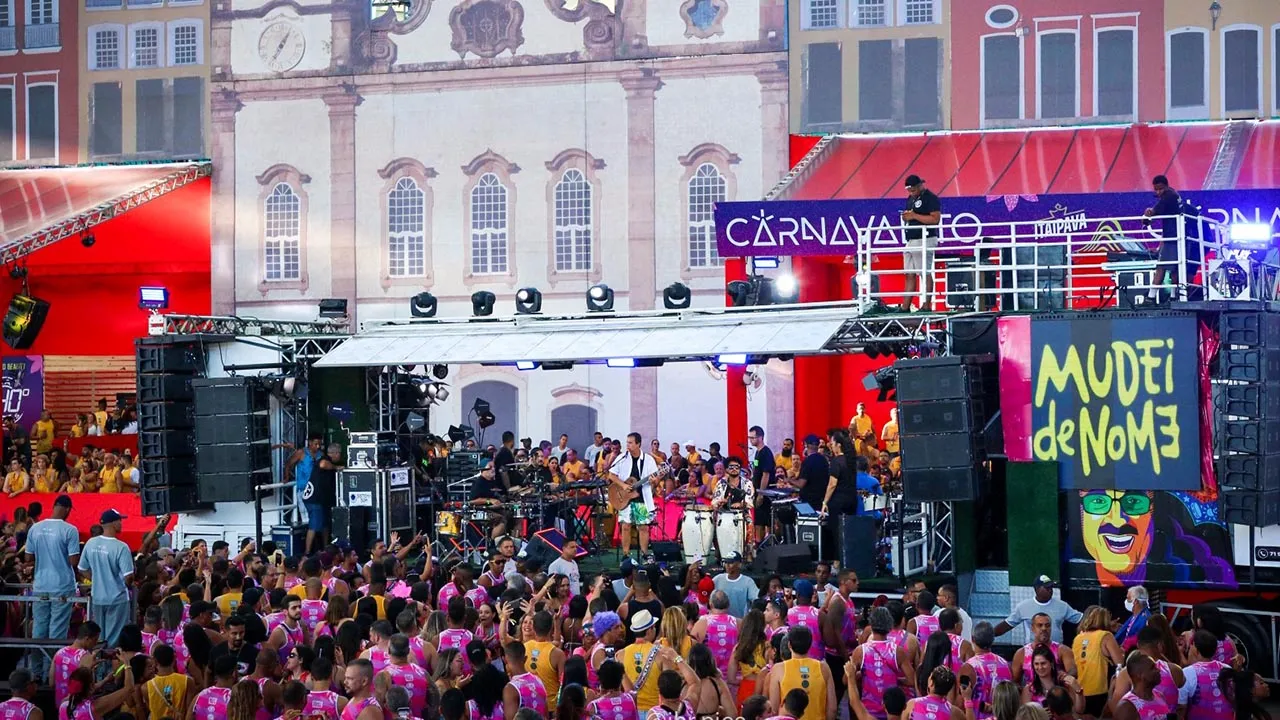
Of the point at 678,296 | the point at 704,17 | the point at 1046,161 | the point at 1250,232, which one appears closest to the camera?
the point at 678,296

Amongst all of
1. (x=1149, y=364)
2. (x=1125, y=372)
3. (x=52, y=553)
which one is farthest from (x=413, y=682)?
(x=1149, y=364)

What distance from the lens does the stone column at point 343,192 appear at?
32.2m

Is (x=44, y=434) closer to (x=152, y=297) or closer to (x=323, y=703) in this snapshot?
(x=152, y=297)

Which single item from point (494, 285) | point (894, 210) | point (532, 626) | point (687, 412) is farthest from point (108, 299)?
point (532, 626)

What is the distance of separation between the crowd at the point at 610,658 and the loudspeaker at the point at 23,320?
14.0 meters

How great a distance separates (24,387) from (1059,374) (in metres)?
23.7

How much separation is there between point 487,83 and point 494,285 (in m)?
3.84

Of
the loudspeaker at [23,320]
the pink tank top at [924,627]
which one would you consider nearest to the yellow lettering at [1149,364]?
the pink tank top at [924,627]

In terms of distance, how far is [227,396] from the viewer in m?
21.3

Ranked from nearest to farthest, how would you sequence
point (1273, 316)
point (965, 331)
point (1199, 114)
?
point (1273, 316)
point (965, 331)
point (1199, 114)

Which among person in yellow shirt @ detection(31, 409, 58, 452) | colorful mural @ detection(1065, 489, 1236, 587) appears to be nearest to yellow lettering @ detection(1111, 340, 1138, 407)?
colorful mural @ detection(1065, 489, 1236, 587)

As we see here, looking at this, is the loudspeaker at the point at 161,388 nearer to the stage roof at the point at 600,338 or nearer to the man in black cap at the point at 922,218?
the stage roof at the point at 600,338

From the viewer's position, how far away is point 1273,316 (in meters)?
16.0

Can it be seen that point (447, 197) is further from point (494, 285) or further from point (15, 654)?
point (15, 654)
